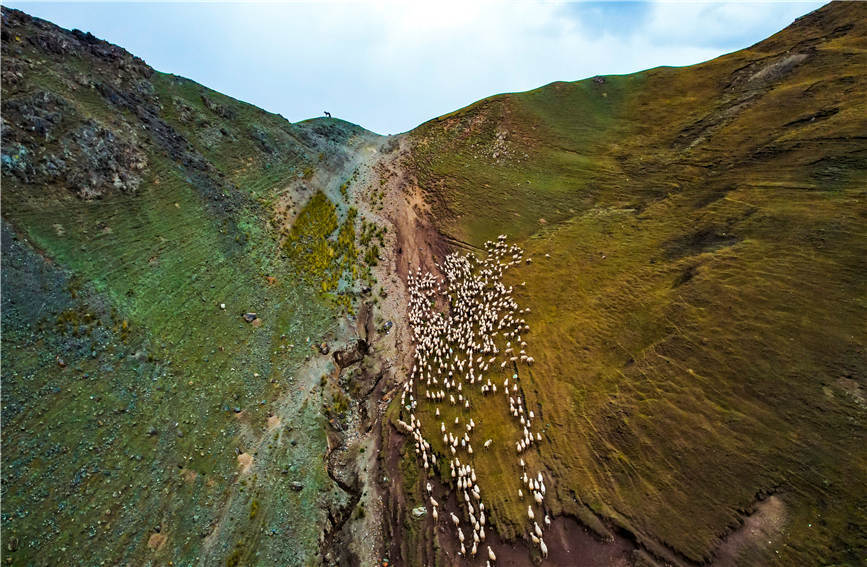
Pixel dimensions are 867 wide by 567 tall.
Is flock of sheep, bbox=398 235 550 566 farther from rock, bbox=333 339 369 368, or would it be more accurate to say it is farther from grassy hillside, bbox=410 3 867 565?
rock, bbox=333 339 369 368

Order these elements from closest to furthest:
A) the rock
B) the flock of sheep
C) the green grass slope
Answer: the green grass slope
the flock of sheep
the rock

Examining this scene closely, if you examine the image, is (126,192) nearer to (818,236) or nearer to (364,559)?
(364,559)

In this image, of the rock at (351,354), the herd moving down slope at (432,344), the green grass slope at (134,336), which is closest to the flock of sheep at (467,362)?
the herd moving down slope at (432,344)

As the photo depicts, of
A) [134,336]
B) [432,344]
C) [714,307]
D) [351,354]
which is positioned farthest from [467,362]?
[134,336]

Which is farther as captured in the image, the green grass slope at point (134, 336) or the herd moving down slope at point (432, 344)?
the green grass slope at point (134, 336)

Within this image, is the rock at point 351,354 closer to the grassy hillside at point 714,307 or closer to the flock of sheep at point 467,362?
the flock of sheep at point 467,362

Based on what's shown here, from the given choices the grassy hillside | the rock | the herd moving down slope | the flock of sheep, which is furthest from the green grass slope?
the grassy hillside

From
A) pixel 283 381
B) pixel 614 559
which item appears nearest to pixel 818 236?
pixel 614 559
